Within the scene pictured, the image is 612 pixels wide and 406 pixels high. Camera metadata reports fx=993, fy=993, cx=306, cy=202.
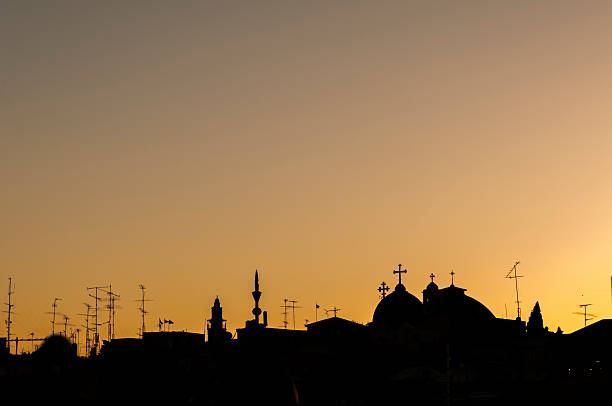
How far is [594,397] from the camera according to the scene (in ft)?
286

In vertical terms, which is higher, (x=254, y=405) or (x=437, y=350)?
(x=437, y=350)

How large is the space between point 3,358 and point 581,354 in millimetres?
69841

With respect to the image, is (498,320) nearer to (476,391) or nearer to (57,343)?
(476,391)

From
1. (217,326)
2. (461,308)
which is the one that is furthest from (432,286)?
(217,326)

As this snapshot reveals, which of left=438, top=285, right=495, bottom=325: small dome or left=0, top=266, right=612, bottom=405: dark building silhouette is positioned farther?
left=438, top=285, right=495, bottom=325: small dome

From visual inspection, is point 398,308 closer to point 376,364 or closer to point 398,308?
point 398,308

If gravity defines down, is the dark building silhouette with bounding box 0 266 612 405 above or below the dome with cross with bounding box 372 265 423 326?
below

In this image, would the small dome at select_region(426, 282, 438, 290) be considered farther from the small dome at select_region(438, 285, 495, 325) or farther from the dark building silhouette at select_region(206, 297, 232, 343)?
the dark building silhouette at select_region(206, 297, 232, 343)

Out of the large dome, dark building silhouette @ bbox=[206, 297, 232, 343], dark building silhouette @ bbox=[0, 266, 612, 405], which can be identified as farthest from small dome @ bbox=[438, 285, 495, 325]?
dark building silhouette @ bbox=[206, 297, 232, 343]

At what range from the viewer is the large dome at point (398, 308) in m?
104

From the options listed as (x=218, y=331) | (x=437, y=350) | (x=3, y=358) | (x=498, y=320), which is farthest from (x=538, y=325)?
(x=3, y=358)

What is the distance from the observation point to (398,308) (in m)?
106

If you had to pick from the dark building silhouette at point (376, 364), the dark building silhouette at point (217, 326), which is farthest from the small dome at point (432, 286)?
the dark building silhouette at point (217, 326)

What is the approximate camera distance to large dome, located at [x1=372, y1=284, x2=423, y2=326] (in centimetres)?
10419
